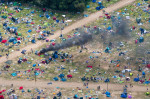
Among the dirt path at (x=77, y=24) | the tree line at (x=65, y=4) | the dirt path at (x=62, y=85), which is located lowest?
the dirt path at (x=62, y=85)

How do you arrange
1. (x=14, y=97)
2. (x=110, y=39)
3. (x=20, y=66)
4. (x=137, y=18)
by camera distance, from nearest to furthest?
(x=14, y=97)
(x=20, y=66)
(x=110, y=39)
(x=137, y=18)

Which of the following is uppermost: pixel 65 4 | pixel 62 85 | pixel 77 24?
pixel 65 4

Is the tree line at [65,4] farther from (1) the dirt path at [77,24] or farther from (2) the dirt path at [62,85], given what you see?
(2) the dirt path at [62,85]

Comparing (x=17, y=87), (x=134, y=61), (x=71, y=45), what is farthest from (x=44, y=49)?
(x=134, y=61)

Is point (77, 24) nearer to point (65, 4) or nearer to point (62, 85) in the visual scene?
point (65, 4)

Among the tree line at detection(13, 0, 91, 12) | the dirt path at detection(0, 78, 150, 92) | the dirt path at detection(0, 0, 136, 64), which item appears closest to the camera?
the dirt path at detection(0, 78, 150, 92)

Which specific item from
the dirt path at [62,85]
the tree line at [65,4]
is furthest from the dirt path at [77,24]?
the dirt path at [62,85]

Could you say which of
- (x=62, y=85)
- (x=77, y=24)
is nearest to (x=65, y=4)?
(x=77, y=24)

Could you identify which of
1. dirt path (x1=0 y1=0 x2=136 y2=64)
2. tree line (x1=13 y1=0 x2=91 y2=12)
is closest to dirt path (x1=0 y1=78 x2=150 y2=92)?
dirt path (x1=0 y1=0 x2=136 y2=64)

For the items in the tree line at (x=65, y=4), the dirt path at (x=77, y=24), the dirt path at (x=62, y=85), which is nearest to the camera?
the dirt path at (x=62, y=85)

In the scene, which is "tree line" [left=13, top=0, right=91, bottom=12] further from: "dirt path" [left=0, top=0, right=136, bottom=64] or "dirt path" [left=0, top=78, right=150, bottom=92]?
"dirt path" [left=0, top=78, right=150, bottom=92]

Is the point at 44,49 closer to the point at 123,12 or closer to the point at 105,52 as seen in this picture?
the point at 105,52
